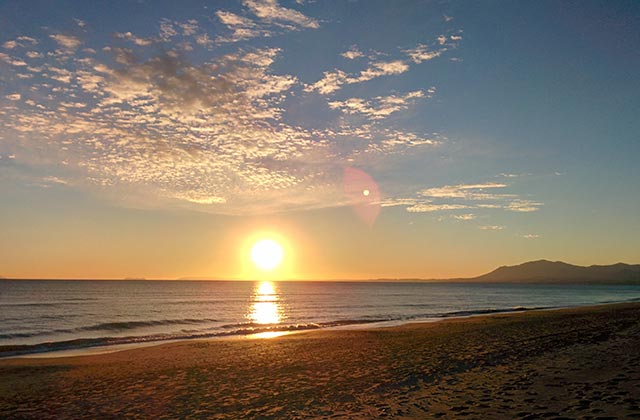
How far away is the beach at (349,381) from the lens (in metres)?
11.7

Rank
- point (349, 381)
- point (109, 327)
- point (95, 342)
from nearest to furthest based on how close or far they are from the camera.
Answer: point (349, 381) < point (95, 342) < point (109, 327)

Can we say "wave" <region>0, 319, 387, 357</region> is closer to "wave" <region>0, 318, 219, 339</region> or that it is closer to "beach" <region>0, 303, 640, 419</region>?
"beach" <region>0, 303, 640, 419</region>

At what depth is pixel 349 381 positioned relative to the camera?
15758 millimetres

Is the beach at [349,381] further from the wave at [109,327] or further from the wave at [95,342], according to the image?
the wave at [109,327]

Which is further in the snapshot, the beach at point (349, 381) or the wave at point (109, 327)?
the wave at point (109, 327)

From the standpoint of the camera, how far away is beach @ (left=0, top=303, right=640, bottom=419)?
11.7m

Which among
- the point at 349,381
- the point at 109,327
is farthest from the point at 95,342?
the point at 349,381

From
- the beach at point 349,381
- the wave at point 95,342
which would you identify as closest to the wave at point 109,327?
the wave at point 95,342

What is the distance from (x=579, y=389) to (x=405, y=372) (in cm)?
590

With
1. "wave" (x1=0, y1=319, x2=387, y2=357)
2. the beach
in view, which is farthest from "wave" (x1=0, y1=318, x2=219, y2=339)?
the beach

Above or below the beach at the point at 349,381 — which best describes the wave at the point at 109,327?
below

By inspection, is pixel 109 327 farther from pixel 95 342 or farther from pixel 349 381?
pixel 349 381

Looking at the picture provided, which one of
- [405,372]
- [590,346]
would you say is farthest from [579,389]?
[590,346]

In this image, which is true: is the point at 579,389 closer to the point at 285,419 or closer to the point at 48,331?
the point at 285,419
